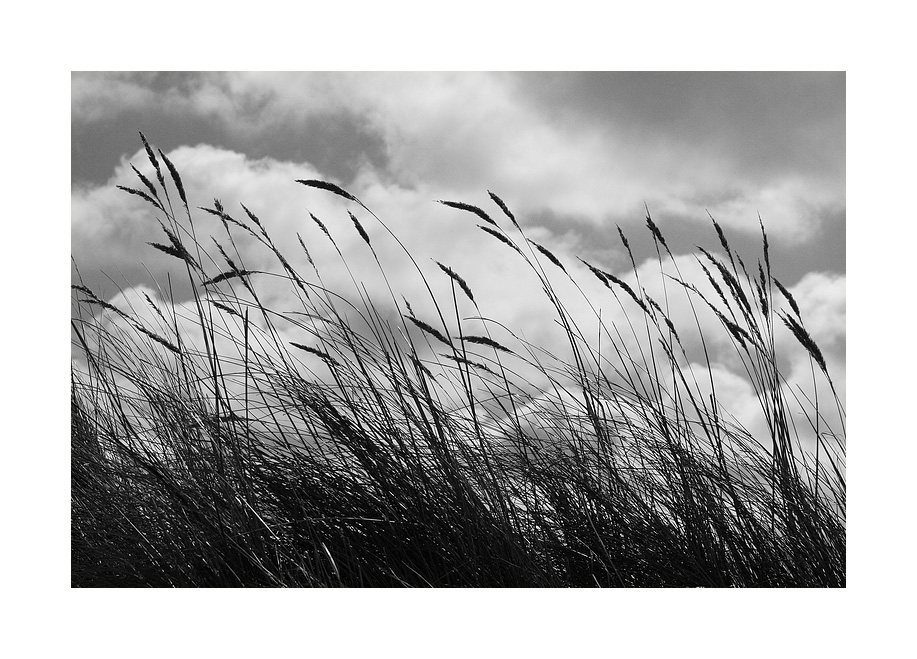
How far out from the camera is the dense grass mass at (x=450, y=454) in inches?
58.6

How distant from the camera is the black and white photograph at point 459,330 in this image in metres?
1.50

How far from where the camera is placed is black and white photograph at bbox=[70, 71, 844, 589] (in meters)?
1.50

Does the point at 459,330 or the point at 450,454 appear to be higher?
the point at 459,330

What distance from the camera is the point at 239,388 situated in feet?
5.12

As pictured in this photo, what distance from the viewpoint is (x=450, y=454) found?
4.86 ft

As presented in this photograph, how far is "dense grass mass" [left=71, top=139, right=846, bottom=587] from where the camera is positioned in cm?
149

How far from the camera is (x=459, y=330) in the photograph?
5.18 ft

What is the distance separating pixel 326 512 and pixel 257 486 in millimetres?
160

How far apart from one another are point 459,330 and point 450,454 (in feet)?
0.90

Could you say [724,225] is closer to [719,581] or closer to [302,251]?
[719,581]
